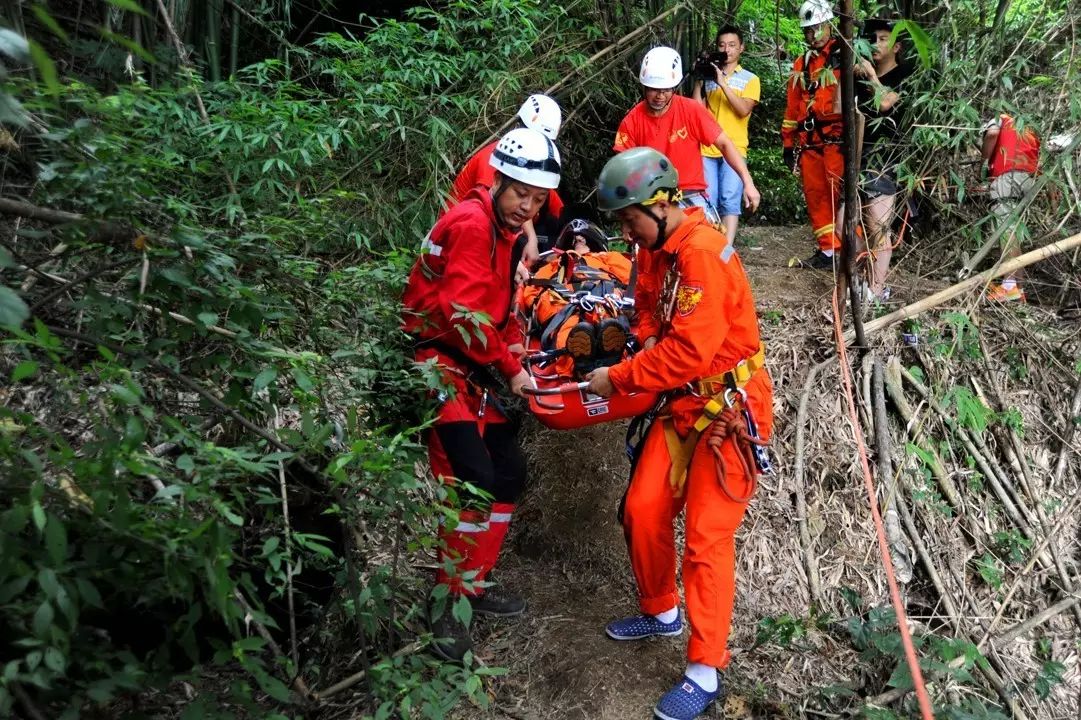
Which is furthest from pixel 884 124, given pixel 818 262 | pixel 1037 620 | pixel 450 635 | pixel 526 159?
pixel 450 635

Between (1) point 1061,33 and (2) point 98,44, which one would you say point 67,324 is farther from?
(1) point 1061,33

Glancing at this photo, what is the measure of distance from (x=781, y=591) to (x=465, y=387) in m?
2.05

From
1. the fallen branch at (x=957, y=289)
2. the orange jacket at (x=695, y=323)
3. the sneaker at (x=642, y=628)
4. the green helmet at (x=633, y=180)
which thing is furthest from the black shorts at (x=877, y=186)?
the sneaker at (x=642, y=628)

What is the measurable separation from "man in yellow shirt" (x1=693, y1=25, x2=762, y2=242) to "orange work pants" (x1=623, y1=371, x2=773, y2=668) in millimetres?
3053

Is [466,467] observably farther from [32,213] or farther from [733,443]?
[32,213]

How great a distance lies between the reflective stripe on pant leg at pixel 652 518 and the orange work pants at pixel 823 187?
318 centimetres

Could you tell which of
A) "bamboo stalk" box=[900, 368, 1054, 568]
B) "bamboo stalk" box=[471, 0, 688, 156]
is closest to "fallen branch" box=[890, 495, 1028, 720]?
"bamboo stalk" box=[900, 368, 1054, 568]

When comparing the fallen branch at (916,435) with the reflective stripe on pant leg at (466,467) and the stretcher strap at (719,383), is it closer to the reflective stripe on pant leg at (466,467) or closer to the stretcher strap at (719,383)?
the stretcher strap at (719,383)

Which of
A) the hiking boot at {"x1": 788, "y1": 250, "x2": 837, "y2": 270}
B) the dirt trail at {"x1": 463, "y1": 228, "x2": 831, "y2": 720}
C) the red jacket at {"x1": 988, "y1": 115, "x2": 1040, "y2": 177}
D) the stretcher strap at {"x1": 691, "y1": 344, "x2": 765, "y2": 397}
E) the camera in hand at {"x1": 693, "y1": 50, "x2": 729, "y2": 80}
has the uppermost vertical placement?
the camera in hand at {"x1": 693, "y1": 50, "x2": 729, "y2": 80}

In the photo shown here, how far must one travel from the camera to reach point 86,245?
2.52 m

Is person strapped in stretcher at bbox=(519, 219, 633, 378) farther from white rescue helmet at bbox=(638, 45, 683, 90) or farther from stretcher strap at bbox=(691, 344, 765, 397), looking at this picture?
white rescue helmet at bbox=(638, 45, 683, 90)

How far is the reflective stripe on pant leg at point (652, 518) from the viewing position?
141 inches

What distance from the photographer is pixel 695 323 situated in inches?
132

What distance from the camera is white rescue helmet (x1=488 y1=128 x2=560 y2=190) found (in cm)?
359
